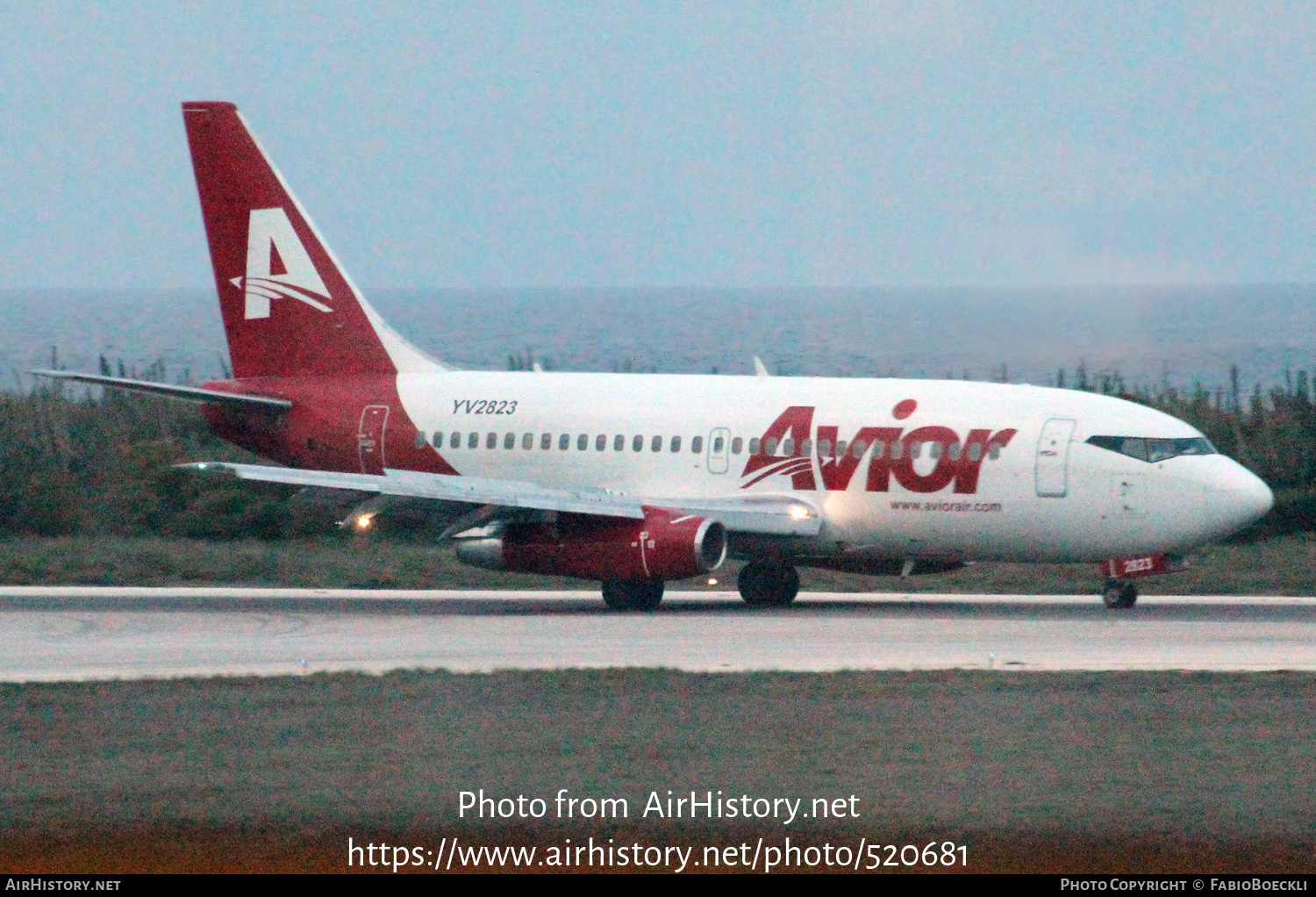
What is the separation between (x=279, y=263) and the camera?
3672cm

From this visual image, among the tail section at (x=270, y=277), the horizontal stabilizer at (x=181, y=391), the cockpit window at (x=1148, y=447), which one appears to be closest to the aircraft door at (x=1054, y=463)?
the cockpit window at (x=1148, y=447)

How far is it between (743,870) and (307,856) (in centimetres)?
258

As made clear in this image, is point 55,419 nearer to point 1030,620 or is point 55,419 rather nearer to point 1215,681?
point 1030,620

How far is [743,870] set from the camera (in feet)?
39.8

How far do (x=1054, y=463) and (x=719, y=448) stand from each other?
5225 mm

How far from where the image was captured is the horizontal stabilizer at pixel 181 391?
33250 mm

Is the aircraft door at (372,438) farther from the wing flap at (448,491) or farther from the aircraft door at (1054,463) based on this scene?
the aircraft door at (1054,463)

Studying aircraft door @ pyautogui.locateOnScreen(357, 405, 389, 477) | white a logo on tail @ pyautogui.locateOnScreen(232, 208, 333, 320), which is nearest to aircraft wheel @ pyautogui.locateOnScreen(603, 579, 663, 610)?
aircraft door @ pyautogui.locateOnScreen(357, 405, 389, 477)

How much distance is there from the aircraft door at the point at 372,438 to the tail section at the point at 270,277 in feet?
4.04

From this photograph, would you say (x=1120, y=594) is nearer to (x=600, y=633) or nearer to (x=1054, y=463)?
(x=1054, y=463)

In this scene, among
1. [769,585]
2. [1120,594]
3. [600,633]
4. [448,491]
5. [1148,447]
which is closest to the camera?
[600,633]

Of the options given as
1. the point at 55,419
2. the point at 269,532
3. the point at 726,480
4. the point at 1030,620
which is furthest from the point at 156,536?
the point at 1030,620

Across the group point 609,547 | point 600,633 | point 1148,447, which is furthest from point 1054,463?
point 600,633

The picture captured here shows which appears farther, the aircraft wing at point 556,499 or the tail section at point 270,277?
the tail section at point 270,277
